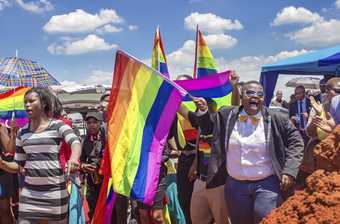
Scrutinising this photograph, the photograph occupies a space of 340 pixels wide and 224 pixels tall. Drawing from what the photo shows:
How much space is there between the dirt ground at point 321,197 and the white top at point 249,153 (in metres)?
1.39

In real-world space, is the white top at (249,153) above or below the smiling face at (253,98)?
below

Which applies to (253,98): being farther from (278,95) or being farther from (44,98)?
(278,95)

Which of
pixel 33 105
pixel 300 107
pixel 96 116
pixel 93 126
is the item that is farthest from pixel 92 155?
pixel 300 107

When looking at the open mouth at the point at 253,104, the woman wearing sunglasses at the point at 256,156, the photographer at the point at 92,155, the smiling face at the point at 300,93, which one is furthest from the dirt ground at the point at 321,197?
the smiling face at the point at 300,93

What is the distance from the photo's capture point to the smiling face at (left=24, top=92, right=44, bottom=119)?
3.98m

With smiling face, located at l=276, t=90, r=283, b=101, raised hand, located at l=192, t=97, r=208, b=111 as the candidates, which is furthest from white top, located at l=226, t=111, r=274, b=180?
smiling face, located at l=276, t=90, r=283, b=101

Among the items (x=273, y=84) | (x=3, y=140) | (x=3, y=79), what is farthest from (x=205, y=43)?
(x=273, y=84)

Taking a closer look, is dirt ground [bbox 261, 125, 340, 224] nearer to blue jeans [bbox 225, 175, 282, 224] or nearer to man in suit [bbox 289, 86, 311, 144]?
blue jeans [bbox 225, 175, 282, 224]

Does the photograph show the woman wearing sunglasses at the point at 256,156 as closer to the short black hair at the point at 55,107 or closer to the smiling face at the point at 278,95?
the short black hair at the point at 55,107

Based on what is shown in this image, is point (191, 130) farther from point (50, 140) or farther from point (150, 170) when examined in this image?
point (50, 140)

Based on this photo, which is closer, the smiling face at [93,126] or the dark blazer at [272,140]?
the dark blazer at [272,140]

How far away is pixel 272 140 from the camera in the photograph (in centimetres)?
379

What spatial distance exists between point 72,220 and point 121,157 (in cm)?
68

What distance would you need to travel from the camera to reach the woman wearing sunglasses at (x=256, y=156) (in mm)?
3738
